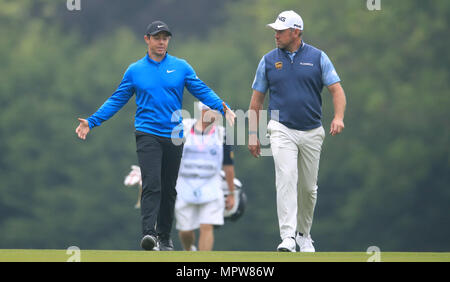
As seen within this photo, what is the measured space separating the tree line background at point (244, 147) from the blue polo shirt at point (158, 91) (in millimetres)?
24599

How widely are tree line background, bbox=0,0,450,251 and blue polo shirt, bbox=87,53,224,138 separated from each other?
80.7ft

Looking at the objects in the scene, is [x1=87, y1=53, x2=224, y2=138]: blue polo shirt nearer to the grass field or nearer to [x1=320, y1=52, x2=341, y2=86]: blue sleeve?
[x1=320, y1=52, x2=341, y2=86]: blue sleeve

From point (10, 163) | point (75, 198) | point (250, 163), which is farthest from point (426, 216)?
point (10, 163)

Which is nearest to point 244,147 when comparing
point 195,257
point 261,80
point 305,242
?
point 305,242

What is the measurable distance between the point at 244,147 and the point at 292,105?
26.6m

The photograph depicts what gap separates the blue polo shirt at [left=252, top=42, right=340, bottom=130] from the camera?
10.6 m

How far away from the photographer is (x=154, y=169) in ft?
34.4

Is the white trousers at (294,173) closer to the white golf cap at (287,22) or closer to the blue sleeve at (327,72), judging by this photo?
the blue sleeve at (327,72)

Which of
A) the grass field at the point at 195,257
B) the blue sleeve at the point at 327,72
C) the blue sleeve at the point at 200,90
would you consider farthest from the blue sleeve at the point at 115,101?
the blue sleeve at the point at 327,72

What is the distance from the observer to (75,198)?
38656mm

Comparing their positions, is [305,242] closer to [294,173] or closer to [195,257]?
[294,173]

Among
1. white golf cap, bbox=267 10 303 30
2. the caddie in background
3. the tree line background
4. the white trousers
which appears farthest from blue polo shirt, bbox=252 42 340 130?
the tree line background

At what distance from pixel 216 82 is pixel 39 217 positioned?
A: 8.12m
